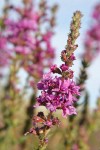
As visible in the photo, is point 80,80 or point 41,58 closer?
point 80,80

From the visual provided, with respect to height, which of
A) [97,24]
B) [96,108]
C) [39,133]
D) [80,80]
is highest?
[97,24]

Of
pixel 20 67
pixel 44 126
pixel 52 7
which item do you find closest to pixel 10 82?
pixel 20 67

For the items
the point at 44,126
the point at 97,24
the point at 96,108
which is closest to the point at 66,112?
the point at 44,126

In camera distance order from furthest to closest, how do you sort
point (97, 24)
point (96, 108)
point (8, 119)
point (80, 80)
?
point (97, 24) < point (8, 119) < point (96, 108) < point (80, 80)

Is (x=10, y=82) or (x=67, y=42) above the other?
(x=10, y=82)

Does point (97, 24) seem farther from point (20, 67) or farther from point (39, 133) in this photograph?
point (39, 133)

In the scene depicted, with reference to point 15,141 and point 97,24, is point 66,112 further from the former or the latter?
point 97,24

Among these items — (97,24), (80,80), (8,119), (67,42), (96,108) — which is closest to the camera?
(67,42)
